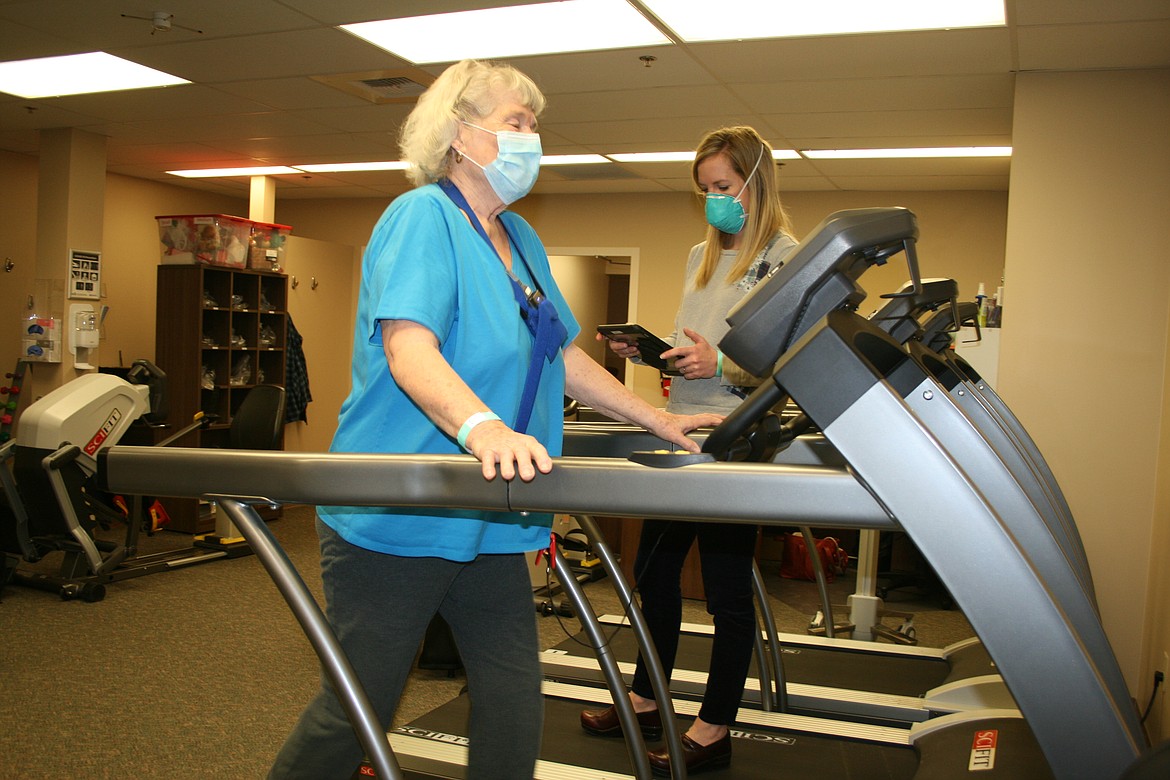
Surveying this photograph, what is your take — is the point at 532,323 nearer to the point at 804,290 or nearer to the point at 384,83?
the point at 804,290

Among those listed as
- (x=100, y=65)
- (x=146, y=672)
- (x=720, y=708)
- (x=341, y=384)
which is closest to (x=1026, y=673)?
(x=720, y=708)

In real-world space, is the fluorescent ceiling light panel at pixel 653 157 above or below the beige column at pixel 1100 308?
above

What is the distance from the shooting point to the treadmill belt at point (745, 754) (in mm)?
2201

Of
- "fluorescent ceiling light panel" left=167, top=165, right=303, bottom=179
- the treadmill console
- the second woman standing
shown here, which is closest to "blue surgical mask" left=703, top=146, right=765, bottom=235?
the second woman standing

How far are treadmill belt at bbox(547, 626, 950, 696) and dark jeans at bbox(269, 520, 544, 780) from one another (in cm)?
149

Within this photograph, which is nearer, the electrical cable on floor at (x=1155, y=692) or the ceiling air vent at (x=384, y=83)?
the electrical cable on floor at (x=1155, y=692)

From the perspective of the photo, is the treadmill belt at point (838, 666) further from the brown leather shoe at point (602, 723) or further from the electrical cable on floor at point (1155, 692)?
the electrical cable on floor at point (1155, 692)

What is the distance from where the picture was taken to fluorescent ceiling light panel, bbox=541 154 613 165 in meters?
6.04

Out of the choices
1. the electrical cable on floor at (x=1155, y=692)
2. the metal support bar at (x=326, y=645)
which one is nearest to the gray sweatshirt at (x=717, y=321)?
the metal support bar at (x=326, y=645)

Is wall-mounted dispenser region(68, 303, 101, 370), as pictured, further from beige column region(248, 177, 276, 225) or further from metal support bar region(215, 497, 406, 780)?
metal support bar region(215, 497, 406, 780)

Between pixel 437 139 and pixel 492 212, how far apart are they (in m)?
0.14

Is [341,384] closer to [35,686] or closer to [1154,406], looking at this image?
[35,686]

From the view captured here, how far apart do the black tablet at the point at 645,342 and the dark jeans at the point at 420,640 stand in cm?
72

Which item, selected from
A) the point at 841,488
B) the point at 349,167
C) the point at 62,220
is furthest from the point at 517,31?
the point at 62,220
